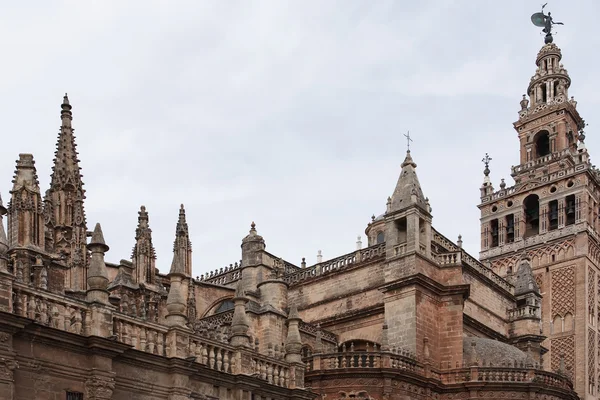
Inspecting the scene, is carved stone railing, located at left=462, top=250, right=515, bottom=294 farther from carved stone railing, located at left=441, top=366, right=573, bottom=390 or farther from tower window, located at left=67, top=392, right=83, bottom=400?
tower window, located at left=67, top=392, right=83, bottom=400

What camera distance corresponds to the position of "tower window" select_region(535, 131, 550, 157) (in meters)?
63.7

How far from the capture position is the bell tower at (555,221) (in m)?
55.5

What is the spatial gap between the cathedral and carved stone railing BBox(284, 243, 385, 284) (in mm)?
Result: 71

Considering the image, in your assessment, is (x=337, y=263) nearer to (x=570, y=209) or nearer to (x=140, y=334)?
(x=140, y=334)

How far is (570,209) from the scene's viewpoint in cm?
5859

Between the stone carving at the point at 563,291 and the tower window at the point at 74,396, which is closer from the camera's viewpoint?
the tower window at the point at 74,396

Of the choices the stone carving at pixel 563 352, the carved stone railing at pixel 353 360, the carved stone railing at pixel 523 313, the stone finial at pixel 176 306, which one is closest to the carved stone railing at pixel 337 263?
the carved stone railing at pixel 353 360

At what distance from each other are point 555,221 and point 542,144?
7.21 m

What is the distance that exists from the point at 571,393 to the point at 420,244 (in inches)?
334

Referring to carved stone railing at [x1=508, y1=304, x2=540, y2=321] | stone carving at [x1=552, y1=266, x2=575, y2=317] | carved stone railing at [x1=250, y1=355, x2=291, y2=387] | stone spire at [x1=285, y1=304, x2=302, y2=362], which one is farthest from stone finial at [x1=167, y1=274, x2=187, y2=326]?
stone carving at [x1=552, y1=266, x2=575, y2=317]

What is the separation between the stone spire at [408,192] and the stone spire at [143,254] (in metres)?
9.64

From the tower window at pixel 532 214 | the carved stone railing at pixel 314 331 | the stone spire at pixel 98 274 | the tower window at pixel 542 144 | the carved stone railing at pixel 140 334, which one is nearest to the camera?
the stone spire at pixel 98 274

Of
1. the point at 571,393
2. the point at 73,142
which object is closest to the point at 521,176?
the point at 571,393

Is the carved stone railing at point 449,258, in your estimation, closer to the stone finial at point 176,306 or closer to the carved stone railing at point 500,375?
the carved stone railing at point 500,375
